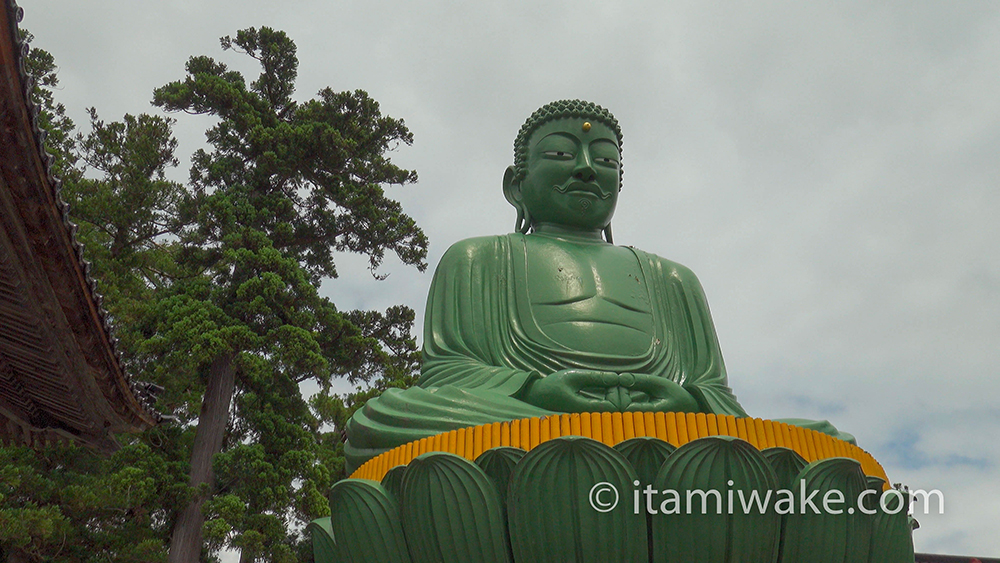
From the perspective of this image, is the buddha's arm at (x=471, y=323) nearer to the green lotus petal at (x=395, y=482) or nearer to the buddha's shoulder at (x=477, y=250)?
the buddha's shoulder at (x=477, y=250)

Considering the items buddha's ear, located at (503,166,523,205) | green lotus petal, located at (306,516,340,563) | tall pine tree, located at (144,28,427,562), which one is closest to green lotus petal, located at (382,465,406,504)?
green lotus petal, located at (306,516,340,563)

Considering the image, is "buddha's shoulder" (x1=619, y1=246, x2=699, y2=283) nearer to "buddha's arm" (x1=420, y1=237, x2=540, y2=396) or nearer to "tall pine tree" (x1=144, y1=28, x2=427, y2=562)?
"buddha's arm" (x1=420, y1=237, x2=540, y2=396)

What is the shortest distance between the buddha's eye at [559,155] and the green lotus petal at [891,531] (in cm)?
266

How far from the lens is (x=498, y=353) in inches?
179

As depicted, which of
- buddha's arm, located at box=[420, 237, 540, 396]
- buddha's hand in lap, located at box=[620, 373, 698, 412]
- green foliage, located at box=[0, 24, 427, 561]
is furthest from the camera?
green foliage, located at box=[0, 24, 427, 561]

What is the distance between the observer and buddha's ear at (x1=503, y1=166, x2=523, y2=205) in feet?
18.3

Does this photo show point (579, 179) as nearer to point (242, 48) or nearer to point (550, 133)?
point (550, 133)

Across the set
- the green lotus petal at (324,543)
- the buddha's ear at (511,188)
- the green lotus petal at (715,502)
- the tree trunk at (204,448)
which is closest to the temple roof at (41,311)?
the tree trunk at (204,448)

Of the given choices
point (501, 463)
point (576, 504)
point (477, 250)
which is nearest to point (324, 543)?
point (501, 463)

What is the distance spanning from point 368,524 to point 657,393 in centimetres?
148

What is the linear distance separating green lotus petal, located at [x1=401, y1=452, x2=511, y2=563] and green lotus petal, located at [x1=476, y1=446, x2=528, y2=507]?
3 centimetres

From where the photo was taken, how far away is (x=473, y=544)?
2902 mm

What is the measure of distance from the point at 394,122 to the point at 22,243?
21.9 feet

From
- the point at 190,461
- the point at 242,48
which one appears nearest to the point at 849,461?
the point at 190,461
